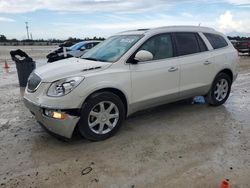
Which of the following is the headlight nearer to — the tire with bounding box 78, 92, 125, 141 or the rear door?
the tire with bounding box 78, 92, 125, 141

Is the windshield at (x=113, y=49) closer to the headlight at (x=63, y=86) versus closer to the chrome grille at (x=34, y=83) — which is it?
the headlight at (x=63, y=86)

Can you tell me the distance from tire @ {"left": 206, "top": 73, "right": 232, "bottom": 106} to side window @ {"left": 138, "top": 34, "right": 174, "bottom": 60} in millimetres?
1530

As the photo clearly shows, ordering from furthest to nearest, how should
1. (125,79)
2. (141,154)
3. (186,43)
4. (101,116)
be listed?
(186,43) → (125,79) → (101,116) → (141,154)

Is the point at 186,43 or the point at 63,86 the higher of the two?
the point at 186,43

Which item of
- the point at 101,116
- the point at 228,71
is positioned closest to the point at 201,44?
the point at 228,71

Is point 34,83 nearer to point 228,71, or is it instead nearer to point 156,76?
point 156,76

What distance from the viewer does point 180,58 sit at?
221 inches

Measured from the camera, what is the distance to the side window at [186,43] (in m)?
5.71

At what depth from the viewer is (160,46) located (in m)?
5.45

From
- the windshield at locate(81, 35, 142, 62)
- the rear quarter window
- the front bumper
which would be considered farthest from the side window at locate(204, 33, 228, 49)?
the front bumper

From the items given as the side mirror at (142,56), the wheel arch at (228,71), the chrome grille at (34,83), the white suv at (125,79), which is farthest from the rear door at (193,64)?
the chrome grille at (34,83)

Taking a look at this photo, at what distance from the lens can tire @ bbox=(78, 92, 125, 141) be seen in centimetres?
443

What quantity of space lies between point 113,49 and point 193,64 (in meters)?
1.68

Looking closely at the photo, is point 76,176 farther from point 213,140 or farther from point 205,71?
point 205,71
